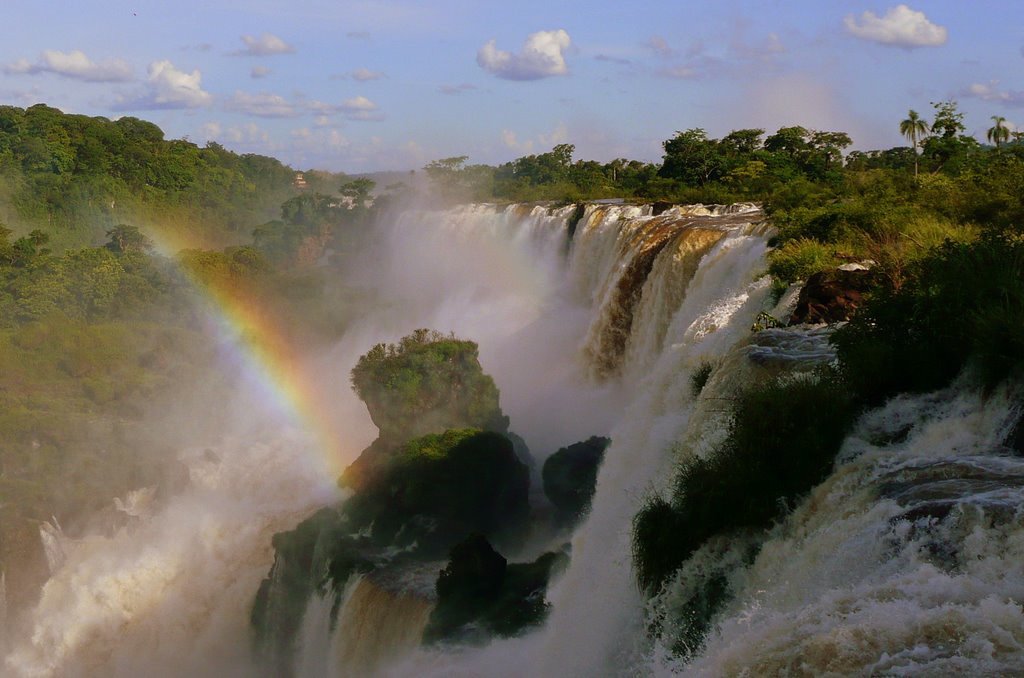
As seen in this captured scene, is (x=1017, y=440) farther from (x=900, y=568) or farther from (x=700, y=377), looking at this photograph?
(x=700, y=377)

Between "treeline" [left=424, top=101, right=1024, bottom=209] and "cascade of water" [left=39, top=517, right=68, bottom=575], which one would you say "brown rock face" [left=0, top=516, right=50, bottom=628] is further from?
"treeline" [left=424, top=101, right=1024, bottom=209]

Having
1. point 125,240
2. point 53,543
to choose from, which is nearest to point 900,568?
point 53,543

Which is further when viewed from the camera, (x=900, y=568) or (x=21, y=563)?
(x=21, y=563)

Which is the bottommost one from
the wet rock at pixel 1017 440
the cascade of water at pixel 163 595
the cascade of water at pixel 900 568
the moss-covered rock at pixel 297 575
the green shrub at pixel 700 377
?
the cascade of water at pixel 163 595

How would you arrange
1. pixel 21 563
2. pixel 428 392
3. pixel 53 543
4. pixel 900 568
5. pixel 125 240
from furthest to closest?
pixel 125 240
pixel 53 543
pixel 21 563
pixel 428 392
pixel 900 568

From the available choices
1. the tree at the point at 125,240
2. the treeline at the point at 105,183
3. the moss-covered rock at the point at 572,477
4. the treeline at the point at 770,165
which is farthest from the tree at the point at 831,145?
the treeline at the point at 105,183

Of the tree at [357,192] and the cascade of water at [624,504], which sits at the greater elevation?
the tree at [357,192]

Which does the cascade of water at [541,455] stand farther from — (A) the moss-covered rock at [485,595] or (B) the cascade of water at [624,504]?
(A) the moss-covered rock at [485,595]
